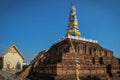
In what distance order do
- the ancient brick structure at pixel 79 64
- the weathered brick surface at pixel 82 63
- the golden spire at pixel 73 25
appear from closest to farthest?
the ancient brick structure at pixel 79 64
the weathered brick surface at pixel 82 63
the golden spire at pixel 73 25

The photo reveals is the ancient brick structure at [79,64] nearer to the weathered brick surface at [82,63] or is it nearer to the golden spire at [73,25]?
the weathered brick surface at [82,63]

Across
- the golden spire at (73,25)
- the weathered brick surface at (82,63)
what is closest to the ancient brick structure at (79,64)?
the weathered brick surface at (82,63)

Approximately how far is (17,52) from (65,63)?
2241 centimetres

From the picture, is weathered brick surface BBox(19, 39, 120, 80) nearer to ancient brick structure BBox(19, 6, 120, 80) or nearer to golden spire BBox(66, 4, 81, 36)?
ancient brick structure BBox(19, 6, 120, 80)

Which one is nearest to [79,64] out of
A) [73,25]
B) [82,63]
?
[82,63]

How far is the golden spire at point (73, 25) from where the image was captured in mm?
51794

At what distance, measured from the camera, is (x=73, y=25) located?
175ft

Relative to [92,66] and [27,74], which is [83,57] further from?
[27,74]

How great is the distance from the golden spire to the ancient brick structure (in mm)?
6858

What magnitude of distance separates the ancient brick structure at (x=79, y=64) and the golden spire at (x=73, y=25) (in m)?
6.86

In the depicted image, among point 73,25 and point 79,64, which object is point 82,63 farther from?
point 73,25

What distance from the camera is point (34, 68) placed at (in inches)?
1772

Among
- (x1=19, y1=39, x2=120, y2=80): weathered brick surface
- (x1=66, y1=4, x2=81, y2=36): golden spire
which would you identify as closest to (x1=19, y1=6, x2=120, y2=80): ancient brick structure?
(x1=19, y1=39, x2=120, y2=80): weathered brick surface

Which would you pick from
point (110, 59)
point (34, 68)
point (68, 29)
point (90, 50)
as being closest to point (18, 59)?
point (34, 68)
